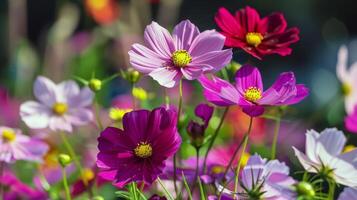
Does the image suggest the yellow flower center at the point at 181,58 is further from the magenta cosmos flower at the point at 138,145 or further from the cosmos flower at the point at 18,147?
the cosmos flower at the point at 18,147

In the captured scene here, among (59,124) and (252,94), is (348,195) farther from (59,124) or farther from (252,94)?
(59,124)

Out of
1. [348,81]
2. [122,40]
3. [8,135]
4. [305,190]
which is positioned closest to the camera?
[305,190]

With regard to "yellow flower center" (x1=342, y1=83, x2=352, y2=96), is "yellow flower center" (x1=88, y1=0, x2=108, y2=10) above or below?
below

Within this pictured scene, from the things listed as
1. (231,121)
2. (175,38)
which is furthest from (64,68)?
(175,38)

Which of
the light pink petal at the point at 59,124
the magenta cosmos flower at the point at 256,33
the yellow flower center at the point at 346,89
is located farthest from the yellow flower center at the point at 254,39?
the yellow flower center at the point at 346,89

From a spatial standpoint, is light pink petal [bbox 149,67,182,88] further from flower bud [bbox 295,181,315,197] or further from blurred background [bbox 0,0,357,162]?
blurred background [bbox 0,0,357,162]

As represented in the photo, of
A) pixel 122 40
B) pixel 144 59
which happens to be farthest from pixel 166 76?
pixel 122 40

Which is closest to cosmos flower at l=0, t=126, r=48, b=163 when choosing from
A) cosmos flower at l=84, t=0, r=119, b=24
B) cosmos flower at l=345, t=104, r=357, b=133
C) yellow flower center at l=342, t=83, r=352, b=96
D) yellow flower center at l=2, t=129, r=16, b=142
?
yellow flower center at l=2, t=129, r=16, b=142

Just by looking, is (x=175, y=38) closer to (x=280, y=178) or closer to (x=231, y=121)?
(x=280, y=178)
